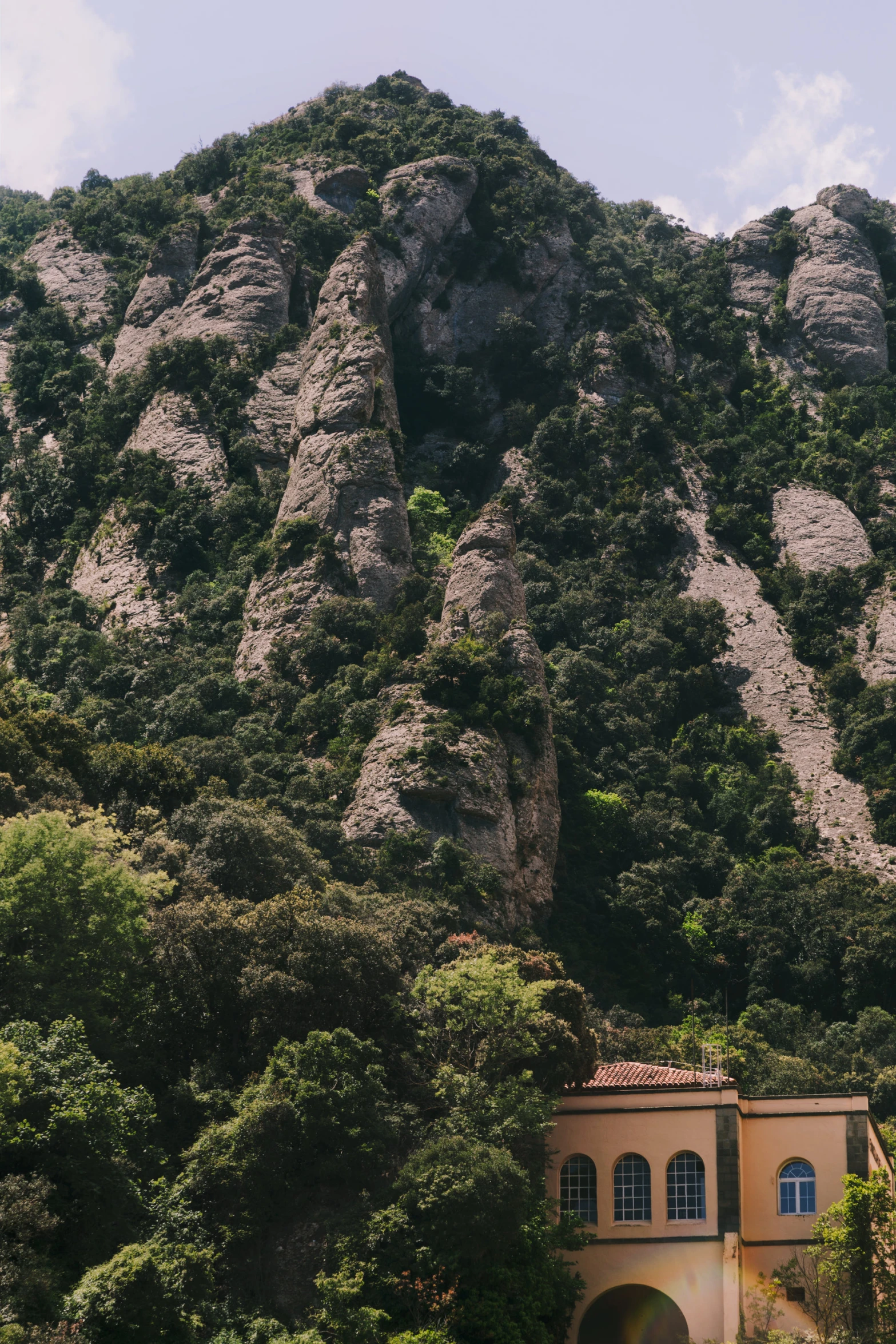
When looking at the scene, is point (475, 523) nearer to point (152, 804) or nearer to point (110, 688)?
point (110, 688)

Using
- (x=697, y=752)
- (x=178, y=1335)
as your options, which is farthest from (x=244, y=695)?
(x=178, y=1335)

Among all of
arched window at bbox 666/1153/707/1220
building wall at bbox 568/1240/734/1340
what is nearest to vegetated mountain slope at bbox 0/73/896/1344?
building wall at bbox 568/1240/734/1340

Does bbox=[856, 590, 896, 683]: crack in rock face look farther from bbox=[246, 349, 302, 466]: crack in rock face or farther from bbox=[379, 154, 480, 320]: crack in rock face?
bbox=[379, 154, 480, 320]: crack in rock face

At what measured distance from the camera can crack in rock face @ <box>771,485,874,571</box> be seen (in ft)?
330

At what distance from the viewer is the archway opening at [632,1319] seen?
3928 centimetres

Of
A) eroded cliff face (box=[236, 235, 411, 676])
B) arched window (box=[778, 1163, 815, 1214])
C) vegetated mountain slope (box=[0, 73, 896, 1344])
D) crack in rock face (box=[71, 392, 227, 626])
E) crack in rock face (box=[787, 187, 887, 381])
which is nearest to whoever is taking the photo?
vegetated mountain slope (box=[0, 73, 896, 1344])

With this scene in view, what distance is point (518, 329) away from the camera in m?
117

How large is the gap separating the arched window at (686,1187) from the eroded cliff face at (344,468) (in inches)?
1707

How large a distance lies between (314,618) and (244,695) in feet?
18.9

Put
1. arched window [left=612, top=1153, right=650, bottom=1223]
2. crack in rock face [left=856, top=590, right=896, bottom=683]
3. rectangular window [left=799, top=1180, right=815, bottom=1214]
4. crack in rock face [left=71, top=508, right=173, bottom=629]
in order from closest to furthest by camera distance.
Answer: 1. rectangular window [left=799, top=1180, right=815, bottom=1214]
2. arched window [left=612, top=1153, right=650, bottom=1223]
3. crack in rock face [left=71, top=508, right=173, bottom=629]
4. crack in rock face [left=856, top=590, right=896, bottom=683]

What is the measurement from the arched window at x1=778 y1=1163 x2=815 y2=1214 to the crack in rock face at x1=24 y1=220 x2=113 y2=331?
9110 cm

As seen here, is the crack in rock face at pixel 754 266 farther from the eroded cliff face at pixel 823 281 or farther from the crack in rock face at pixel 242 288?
the crack in rock face at pixel 242 288

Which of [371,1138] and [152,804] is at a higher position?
[152,804]

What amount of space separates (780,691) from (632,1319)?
57.2 meters
